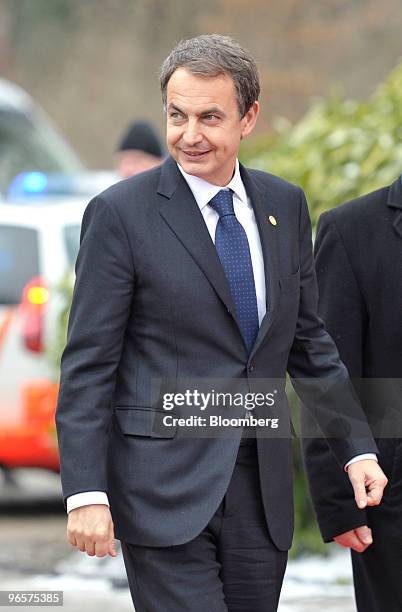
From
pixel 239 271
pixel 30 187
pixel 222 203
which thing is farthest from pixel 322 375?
pixel 30 187

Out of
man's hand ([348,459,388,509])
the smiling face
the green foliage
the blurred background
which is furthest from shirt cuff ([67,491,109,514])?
the green foliage

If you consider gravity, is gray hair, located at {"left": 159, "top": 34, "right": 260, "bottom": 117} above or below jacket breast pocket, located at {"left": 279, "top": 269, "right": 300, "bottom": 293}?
above

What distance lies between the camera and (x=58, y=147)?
1123 cm

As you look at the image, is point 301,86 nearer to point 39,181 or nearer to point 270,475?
point 39,181

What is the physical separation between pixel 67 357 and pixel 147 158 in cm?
483

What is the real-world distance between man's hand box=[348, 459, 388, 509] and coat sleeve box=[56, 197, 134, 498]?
60cm

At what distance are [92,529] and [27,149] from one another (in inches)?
330

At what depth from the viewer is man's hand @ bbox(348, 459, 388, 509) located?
11.0ft

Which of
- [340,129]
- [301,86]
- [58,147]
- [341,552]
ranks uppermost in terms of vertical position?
[301,86]

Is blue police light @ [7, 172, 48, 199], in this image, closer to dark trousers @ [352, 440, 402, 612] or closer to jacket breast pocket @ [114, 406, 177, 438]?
dark trousers @ [352, 440, 402, 612]

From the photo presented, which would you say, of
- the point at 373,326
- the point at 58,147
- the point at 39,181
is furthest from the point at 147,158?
the point at 373,326

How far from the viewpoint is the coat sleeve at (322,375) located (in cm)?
346

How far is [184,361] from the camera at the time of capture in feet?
10.5

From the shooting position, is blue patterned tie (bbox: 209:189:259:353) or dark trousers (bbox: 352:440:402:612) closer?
blue patterned tie (bbox: 209:189:259:353)
